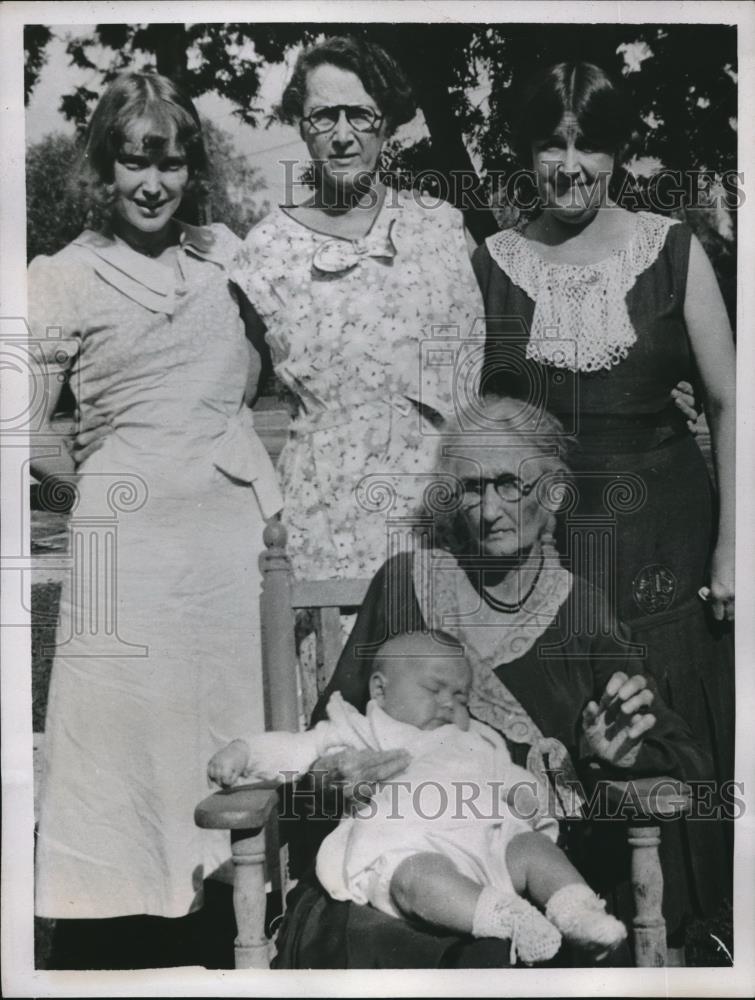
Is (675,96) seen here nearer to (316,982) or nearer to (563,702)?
(563,702)

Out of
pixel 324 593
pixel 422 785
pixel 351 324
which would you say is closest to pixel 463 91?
pixel 351 324

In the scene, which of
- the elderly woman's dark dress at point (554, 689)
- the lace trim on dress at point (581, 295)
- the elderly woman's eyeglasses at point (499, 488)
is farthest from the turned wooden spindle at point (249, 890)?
the lace trim on dress at point (581, 295)

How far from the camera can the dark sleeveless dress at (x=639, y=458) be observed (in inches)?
109

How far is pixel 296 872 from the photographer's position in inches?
108

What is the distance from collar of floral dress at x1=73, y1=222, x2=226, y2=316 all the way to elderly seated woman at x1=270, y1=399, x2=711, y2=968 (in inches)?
27.2

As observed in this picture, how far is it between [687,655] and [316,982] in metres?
1.11

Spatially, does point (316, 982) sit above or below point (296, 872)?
below

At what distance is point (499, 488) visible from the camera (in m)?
2.76

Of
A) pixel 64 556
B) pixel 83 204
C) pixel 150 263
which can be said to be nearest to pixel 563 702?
pixel 64 556

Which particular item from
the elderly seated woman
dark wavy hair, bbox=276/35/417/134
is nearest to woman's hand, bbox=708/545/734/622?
the elderly seated woman

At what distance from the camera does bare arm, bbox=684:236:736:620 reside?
2799mm

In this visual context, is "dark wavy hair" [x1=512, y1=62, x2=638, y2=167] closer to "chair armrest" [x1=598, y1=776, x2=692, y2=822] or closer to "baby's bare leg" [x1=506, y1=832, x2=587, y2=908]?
"chair armrest" [x1=598, y1=776, x2=692, y2=822]

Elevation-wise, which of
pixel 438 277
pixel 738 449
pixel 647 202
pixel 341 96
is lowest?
pixel 738 449

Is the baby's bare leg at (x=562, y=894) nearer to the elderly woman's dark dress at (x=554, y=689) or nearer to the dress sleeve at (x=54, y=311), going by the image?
the elderly woman's dark dress at (x=554, y=689)
